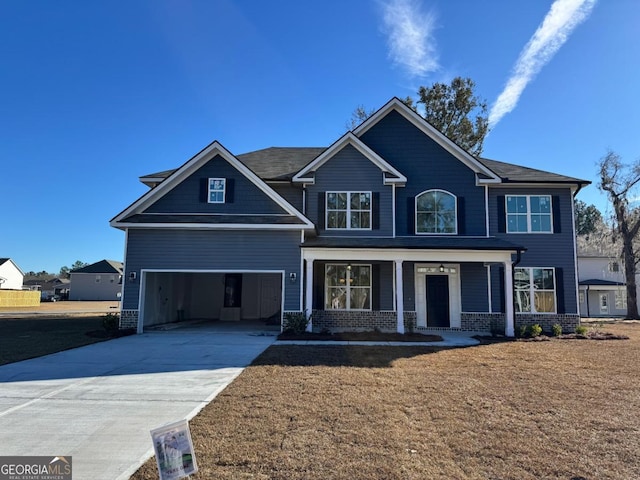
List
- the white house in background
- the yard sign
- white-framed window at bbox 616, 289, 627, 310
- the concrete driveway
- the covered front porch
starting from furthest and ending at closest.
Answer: the white house in background → white-framed window at bbox 616, 289, 627, 310 → the covered front porch → the concrete driveway → the yard sign

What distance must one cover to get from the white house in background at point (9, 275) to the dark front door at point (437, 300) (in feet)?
178

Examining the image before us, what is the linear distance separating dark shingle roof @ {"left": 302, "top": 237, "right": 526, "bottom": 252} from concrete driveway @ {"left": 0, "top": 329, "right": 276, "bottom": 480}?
453cm

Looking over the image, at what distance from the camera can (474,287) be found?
49.3 ft

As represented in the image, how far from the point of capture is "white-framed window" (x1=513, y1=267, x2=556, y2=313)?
1523 cm

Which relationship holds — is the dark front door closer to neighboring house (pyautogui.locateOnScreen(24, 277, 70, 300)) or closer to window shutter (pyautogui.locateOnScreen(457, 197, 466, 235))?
window shutter (pyautogui.locateOnScreen(457, 197, 466, 235))

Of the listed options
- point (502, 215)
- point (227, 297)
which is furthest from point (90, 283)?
point (502, 215)

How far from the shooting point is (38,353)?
950cm

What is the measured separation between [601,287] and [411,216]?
24.7 metres

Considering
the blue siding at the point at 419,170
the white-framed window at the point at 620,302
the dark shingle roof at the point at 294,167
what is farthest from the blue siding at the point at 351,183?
the white-framed window at the point at 620,302

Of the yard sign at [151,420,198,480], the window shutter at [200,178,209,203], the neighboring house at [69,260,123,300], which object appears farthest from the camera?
the neighboring house at [69,260,123,300]

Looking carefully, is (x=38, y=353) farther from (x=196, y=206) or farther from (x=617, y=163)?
(x=617, y=163)

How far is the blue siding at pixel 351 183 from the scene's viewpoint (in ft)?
49.4

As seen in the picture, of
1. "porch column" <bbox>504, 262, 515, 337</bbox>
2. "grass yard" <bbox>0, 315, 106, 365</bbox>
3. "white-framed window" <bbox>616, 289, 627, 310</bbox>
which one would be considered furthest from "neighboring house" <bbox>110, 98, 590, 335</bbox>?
"white-framed window" <bbox>616, 289, 627, 310</bbox>

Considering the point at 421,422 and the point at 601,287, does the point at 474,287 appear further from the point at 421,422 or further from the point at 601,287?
the point at 601,287
